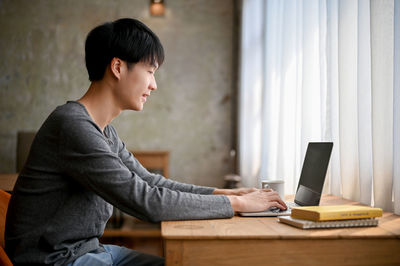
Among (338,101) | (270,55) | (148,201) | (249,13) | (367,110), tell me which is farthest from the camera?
(249,13)

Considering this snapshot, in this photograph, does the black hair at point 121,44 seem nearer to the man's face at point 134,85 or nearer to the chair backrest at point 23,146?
the man's face at point 134,85

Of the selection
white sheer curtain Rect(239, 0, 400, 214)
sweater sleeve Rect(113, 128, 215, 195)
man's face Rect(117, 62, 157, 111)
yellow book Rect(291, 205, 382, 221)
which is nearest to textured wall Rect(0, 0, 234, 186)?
white sheer curtain Rect(239, 0, 400, 214)

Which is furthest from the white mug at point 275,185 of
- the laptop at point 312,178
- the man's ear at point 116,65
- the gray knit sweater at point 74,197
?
the man's ear at point 116,65

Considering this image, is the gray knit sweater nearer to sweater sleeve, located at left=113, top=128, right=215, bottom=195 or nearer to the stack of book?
A: the stack of book

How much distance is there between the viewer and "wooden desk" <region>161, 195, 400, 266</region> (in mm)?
1032

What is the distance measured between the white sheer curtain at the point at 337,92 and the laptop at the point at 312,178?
0.70 ft

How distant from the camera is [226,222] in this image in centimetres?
119

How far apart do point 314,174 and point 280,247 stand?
0.47 metres

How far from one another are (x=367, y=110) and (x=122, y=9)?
3835mm

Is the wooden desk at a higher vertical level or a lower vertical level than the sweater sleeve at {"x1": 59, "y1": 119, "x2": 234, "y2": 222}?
lower

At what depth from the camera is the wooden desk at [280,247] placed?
1.03 meters

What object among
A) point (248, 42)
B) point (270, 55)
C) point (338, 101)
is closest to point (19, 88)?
point (248, 42)

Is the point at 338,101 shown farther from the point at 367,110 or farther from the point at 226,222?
the point at 226,222

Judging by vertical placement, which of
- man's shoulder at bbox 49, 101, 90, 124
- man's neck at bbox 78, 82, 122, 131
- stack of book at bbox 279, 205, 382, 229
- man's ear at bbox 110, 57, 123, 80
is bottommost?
stack of book at bbox 279, 205, 382, 229
